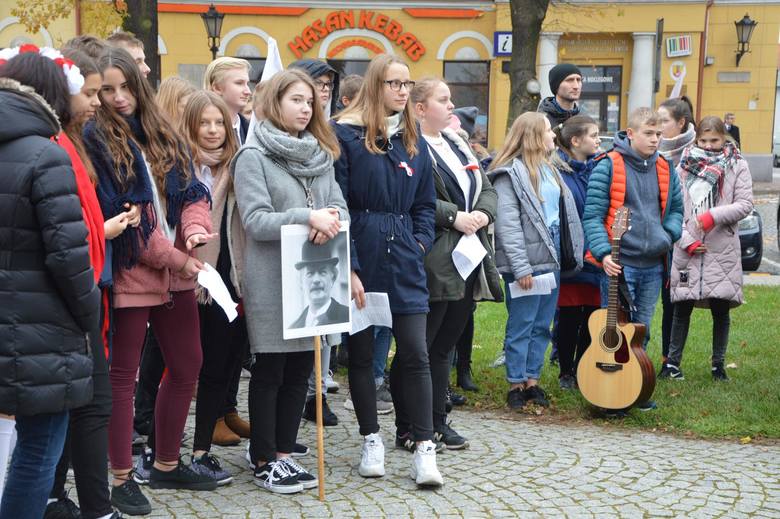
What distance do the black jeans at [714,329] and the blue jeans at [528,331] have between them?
4.02ft

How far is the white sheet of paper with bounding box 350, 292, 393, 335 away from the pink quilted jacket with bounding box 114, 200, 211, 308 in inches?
34.7

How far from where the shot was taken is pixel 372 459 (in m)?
5.06

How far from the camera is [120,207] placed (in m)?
4.29

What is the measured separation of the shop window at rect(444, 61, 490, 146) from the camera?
90.4 ft

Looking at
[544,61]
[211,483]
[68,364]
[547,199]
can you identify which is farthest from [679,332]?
[544,61]

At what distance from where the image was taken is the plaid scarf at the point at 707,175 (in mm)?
7160

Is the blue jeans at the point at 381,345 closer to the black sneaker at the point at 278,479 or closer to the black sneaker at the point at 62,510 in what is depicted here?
the black sneaker at the point at 278,479

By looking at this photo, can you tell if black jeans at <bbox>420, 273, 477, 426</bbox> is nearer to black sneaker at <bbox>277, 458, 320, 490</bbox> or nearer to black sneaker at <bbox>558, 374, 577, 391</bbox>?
black sneaker at <bbox>277, 458, 320, 490</bbox>

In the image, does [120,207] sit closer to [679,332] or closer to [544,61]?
[679,332]

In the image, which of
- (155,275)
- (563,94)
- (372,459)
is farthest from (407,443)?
(563,94)

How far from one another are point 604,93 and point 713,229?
21.4 meters

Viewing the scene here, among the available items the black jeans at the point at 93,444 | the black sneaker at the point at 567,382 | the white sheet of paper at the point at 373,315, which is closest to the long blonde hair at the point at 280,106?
the white sheet of paper at the point at 373,315

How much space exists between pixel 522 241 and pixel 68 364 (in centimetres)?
356

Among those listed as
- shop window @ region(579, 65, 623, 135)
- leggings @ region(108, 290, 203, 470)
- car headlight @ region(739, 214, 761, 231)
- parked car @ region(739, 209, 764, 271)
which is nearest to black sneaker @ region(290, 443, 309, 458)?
leggings @ region(108, 290, 203, 470)
